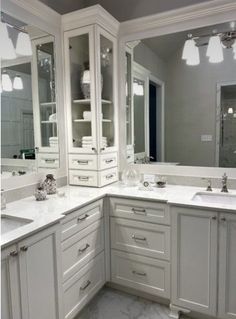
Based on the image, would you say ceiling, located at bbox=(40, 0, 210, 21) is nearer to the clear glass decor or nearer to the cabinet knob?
the clear glass decor

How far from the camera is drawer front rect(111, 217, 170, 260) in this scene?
1.94 meters

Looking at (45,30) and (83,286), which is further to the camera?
(45,30)

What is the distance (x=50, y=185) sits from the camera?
213 centimetres

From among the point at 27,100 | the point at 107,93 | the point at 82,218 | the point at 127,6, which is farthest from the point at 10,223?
the point at 127,6

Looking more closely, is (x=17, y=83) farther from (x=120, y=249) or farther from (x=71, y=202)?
(x=120, y=249)

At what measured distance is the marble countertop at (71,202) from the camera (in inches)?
54.9

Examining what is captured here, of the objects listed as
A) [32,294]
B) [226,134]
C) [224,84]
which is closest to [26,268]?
[32,294]

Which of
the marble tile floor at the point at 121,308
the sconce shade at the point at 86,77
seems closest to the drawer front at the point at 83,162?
the sconce shade at the point at 86,77

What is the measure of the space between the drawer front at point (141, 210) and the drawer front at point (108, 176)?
309 mm

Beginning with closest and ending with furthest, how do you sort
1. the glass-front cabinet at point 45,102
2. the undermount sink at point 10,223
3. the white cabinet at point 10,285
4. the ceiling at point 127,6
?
the white cabinet at point 10,285, the undermount sink at point 10,223, the glass-front cabinet at point 45,102, the ceiling at point 127,6

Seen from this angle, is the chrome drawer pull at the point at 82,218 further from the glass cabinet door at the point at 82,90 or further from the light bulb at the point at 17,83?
the light bulb at the point at 17,83

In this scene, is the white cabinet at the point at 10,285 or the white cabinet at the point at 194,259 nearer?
the white cabinet at the point at 10,285

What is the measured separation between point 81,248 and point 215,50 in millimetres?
1970

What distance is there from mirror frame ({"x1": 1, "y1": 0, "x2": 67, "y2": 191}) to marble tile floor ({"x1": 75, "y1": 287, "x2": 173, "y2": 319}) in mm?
1102
